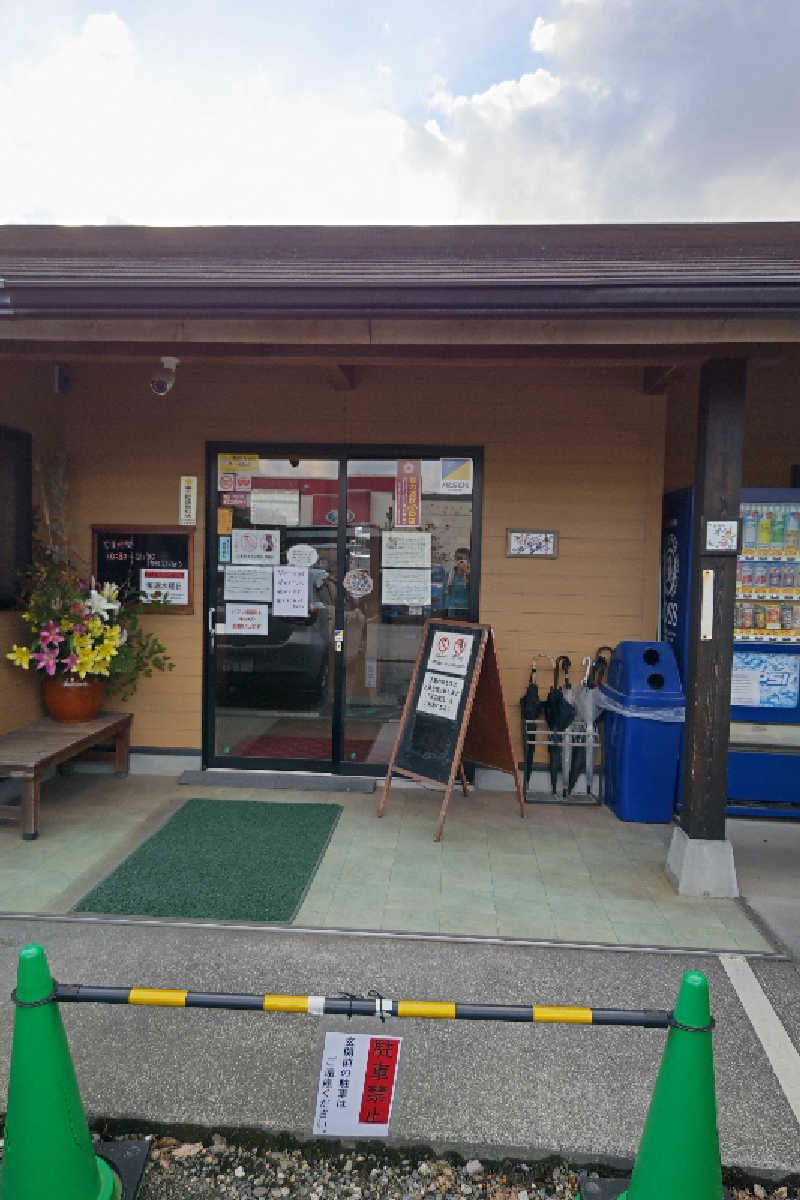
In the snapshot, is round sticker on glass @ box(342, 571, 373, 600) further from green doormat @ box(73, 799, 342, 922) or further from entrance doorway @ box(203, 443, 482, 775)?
green doormat @ box(73, 799, 342, 922)

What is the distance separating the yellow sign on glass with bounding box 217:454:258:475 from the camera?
5.24 metres

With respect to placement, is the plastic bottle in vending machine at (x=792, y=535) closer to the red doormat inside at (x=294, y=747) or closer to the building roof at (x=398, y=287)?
the building roof at (x=398, y=287)

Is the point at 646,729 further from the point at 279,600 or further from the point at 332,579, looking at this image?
the point at 279,600

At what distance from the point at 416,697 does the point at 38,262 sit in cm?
320

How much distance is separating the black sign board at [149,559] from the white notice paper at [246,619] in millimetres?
293

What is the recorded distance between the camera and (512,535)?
16.8 feet

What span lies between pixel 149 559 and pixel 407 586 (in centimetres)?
190

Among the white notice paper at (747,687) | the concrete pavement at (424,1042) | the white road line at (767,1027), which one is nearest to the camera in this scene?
the concrete pavement at (424,1042)

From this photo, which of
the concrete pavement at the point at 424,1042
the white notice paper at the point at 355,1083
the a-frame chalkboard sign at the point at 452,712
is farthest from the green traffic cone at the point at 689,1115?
the a-frame chalkboard sign at the point at 452,712

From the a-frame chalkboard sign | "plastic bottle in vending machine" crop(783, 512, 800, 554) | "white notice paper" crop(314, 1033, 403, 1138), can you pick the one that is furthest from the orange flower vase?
"plastic bottle in vending machine" crop(783, 512, 800, 554)

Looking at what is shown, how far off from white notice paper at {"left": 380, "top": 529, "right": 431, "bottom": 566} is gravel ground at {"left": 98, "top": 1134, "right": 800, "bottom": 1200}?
360 cm

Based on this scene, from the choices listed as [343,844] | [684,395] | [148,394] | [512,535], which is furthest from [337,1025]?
[684,395]

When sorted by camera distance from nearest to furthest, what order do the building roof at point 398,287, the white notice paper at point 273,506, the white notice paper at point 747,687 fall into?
the building roof at point 398,287
the white notice paper at point 747,687
the white notice paper at point 273,506

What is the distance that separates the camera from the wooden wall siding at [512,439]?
506 cm
